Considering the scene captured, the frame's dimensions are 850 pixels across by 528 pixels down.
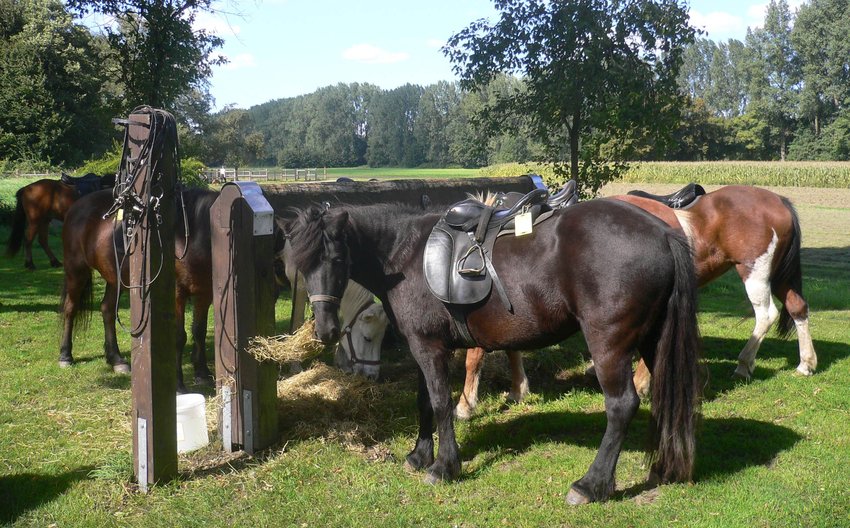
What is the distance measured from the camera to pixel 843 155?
58.5 m

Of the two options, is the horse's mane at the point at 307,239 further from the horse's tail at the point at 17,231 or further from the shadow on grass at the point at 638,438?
the horse's tail at the point at 17,231

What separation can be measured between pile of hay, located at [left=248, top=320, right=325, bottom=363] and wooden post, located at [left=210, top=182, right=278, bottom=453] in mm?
150

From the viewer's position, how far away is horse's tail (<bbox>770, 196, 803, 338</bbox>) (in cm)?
682

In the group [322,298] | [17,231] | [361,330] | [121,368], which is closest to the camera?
[322,298]

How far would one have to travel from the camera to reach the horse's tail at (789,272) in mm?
6816

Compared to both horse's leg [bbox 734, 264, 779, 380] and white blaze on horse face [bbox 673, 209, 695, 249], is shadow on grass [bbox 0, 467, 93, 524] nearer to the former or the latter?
white blaze on horse face [bbox 673, 209, 695, 249]

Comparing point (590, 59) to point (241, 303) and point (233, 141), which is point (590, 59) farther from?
point (233, 141)

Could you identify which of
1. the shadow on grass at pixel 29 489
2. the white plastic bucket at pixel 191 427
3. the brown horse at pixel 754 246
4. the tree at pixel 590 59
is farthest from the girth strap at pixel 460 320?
the tree at pixel 590 59

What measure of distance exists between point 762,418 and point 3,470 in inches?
218

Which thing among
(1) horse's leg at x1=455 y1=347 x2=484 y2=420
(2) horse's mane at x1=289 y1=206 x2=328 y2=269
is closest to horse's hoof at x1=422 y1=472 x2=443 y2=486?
(1) horse's leg at x1=455 y1=347 x2=484 y2=420

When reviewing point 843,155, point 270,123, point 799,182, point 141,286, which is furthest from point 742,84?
point 141,286

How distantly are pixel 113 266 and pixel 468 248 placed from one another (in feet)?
12.4

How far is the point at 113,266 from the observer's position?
6.45 metres

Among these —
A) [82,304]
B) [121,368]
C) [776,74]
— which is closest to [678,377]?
[121,368]
